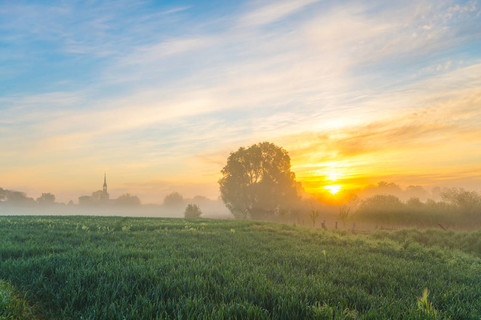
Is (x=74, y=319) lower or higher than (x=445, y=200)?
higher

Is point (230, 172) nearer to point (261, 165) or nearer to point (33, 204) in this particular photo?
point (261, 165)

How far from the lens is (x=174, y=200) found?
16138 centimetres

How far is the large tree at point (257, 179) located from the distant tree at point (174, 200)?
350 feet

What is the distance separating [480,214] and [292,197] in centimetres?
3322

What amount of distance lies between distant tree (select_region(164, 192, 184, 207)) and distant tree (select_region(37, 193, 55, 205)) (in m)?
96.7

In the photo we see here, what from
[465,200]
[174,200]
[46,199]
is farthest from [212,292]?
[46,199]

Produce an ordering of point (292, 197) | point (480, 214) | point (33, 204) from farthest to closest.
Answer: point (33, 204) → point (292, 197) → point (480, 214)

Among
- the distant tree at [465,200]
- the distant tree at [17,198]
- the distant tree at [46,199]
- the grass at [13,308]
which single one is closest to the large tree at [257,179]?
the distant tree at [465,200]

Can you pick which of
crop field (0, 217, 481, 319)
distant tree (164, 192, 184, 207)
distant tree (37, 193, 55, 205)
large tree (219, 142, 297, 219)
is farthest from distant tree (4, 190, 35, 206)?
crop field (0, 217, 481, 319)

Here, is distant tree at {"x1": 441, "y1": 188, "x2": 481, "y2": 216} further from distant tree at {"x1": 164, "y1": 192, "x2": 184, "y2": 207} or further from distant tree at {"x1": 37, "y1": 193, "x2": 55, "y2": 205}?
distant tree at {"x1": 37, "y1": 193, "x2": 55, "y2": 205}

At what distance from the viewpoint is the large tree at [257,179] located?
59438 millimetres

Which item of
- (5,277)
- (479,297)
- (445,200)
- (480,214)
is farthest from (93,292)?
(445,200)

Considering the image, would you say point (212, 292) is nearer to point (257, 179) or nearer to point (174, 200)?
point (257, 179)

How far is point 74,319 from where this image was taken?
3.67 m
